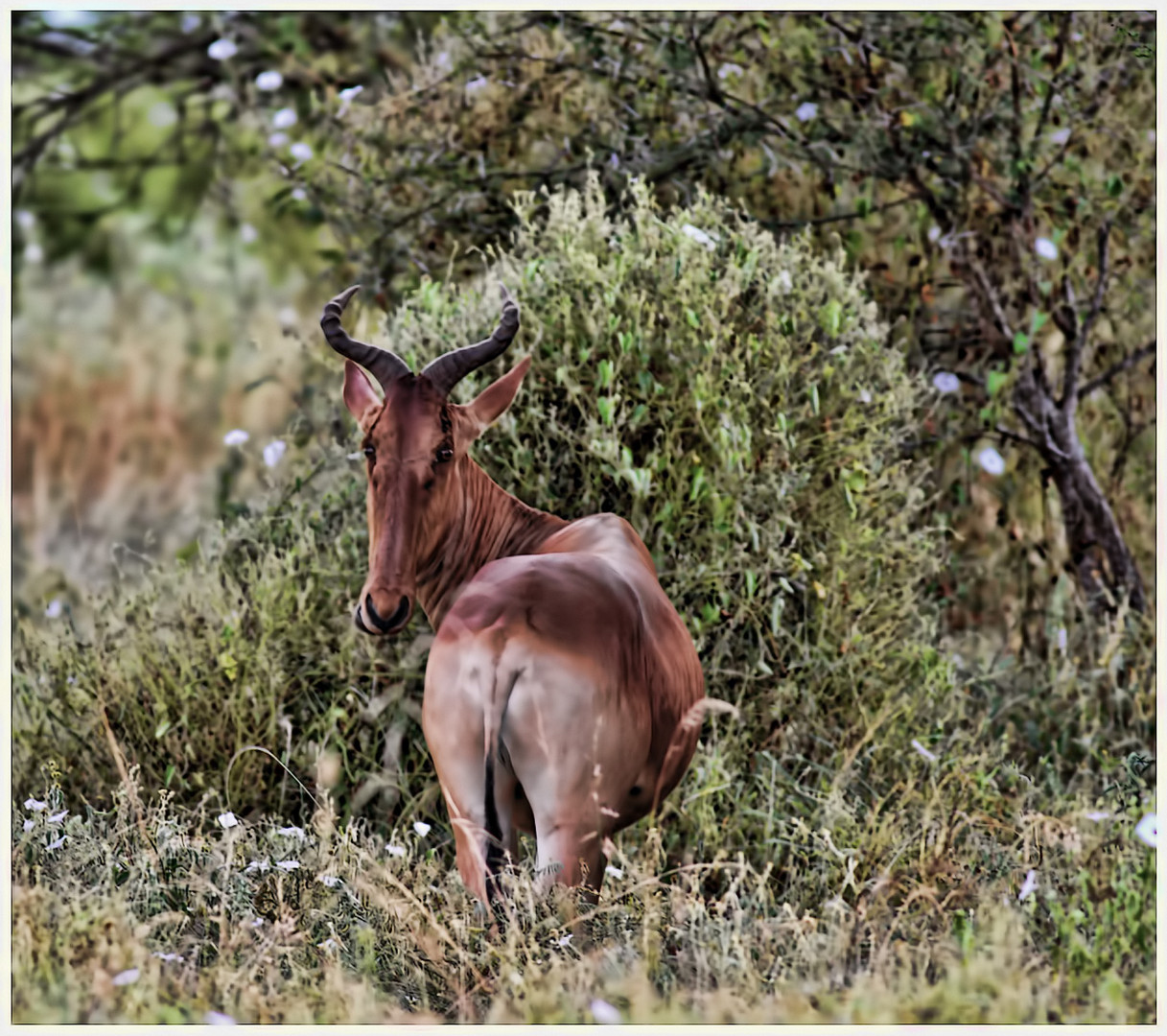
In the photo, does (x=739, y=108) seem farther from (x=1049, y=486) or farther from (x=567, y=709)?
(x=567, y=709)

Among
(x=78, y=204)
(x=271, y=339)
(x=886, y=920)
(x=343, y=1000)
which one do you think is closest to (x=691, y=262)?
(x=886, y=920)

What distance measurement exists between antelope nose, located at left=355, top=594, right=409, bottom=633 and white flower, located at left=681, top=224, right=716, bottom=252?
218 cm

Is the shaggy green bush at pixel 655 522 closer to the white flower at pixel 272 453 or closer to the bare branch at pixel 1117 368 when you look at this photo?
the white flower at pixel 272 453

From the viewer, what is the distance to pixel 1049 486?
890cm

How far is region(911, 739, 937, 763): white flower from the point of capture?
19.9ft

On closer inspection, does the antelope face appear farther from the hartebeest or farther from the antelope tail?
the antelope tail

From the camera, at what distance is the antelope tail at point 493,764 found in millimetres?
4383

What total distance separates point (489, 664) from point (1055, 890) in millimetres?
2142

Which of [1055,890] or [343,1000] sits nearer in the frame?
[343,1000]

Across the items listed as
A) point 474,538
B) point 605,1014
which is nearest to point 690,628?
point 474,538

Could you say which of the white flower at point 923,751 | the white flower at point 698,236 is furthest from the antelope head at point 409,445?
the white flower at point 923,751

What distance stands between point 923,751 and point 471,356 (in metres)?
2.38

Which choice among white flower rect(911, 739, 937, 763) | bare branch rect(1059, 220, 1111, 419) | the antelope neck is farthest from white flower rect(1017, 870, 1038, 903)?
bare branch rect(1059, 220, 1111, 419)

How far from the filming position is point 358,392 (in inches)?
204
